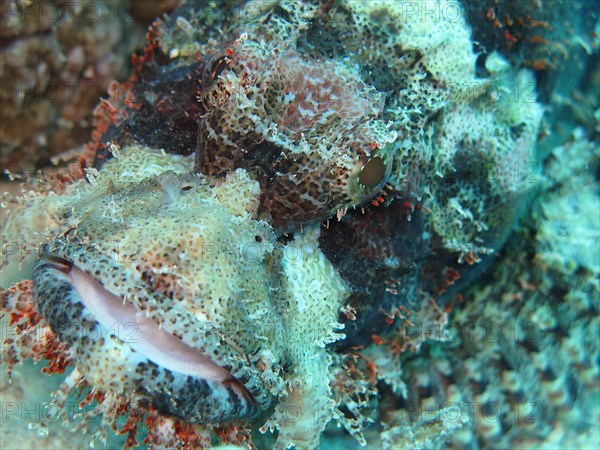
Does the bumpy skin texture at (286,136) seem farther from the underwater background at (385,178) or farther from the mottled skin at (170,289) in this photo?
the mottled skin at (170,289)

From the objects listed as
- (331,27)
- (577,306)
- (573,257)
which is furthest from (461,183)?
(577,306)

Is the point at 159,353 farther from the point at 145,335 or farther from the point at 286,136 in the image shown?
the point at 286,136

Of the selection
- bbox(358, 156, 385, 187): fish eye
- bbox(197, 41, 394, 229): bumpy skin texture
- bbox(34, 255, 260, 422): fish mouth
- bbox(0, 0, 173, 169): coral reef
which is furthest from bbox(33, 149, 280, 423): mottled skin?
bbox(0, 0, 173, 169): coral reef

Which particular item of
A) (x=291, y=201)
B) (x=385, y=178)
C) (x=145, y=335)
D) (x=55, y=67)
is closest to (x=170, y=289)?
(x=145, y=335)

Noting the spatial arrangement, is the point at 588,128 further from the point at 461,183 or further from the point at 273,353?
the point at 273,353

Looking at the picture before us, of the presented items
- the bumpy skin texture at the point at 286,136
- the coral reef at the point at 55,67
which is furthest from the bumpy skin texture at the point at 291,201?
the coral reef at the point at 55,67

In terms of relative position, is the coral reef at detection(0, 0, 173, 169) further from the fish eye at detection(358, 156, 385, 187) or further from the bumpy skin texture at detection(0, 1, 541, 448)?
the fish eye at detection(358, 156, 385, 187)
